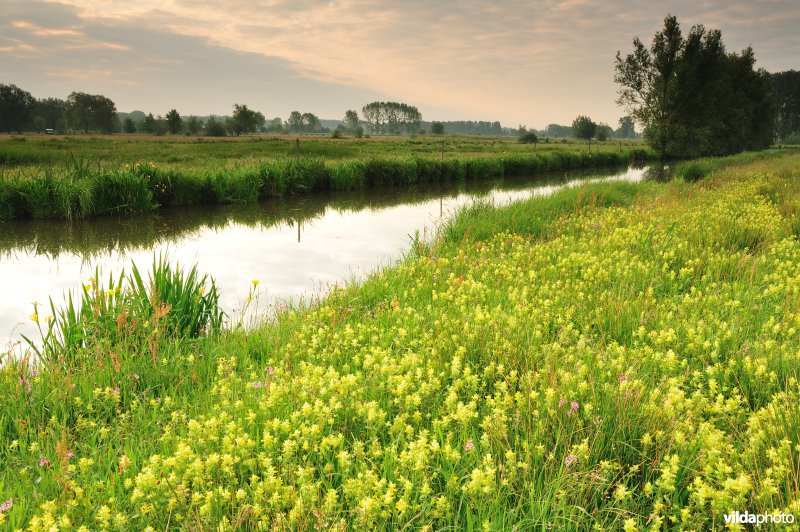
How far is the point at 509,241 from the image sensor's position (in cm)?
1059

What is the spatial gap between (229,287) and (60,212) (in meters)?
10.3

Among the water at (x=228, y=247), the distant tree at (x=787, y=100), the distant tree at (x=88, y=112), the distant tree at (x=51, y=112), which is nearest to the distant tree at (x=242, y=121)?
the distant tree at (x=88, y=112)

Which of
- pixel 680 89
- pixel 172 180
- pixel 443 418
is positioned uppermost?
pixel 680 89

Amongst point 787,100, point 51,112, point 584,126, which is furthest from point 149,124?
point 787,100

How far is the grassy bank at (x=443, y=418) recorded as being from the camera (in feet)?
8.82

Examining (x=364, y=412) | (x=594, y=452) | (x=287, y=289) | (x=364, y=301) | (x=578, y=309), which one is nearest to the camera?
(x=594, y=452)

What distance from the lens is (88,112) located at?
119188 mm

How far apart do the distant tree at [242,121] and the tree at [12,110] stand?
4550 centimetres

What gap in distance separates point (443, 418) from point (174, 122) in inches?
4642

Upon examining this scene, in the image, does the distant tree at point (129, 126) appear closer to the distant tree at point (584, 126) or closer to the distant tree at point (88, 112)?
the distant tree at point (88, 112)

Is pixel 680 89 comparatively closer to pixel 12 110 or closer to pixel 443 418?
pixel 443 418

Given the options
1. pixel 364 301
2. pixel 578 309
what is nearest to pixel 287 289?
pixel 364 301

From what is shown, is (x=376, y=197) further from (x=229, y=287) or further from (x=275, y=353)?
(x=275, y=353)

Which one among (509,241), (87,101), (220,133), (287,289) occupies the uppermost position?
(87,101)
